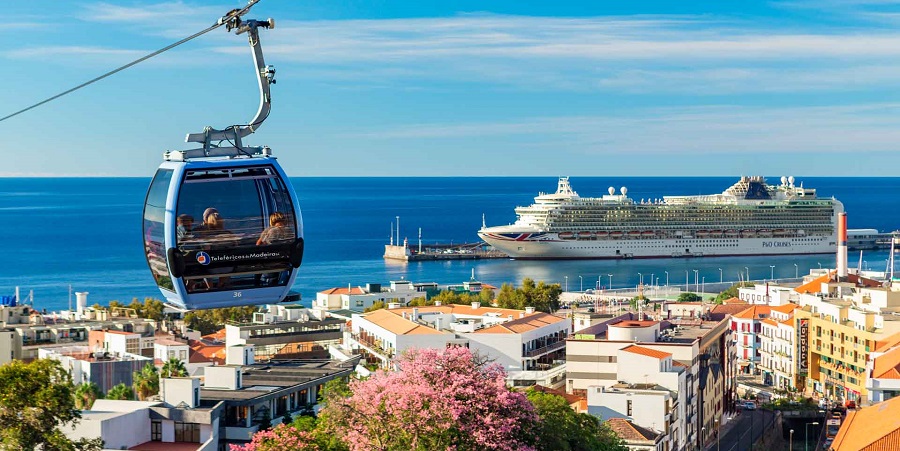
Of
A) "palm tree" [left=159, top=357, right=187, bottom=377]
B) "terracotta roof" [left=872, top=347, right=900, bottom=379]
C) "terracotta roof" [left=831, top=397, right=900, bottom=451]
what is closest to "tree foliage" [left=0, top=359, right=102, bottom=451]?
"palm tree" [left=159, top=357, right=187, bottom=377]

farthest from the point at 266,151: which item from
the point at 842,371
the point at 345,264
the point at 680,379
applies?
the point at 345,264

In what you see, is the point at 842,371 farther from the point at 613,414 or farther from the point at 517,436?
the point at 517,436

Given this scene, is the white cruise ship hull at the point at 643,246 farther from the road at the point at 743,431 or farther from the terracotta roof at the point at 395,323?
the road at the point at 743,431

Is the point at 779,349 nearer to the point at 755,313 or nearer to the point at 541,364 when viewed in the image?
the point at 755,313

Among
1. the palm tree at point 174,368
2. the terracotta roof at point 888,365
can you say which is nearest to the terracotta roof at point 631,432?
the terracotta roof at point 888,365

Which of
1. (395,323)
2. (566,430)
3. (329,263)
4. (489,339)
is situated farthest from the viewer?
(329,263)

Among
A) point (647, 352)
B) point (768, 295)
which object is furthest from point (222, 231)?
point (768, 295)

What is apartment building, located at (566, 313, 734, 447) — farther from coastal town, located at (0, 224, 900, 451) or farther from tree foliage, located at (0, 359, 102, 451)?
tree foliage, located at (0, 359, 102, 451)
